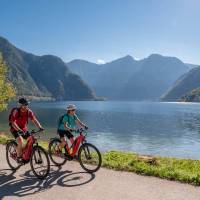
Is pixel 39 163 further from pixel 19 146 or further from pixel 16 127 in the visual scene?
pixel 16 127

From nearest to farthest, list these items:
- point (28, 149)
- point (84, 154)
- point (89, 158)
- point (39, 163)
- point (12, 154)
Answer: point (39, 163) → point (28, 149) → point (89, 158) → point (84, 154) → point (12, 154)

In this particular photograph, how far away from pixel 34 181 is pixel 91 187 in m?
2.53

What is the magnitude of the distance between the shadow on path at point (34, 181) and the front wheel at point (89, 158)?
1.53ft

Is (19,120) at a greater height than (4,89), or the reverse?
(4,89)

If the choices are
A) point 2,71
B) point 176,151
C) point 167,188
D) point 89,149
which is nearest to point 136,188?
point 167,188

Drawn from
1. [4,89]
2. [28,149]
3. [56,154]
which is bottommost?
[56,154]

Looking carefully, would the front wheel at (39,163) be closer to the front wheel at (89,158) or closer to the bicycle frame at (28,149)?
the bicycle frame at (28,149)

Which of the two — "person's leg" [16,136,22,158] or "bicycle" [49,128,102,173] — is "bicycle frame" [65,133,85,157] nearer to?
"bicycle" [49,128,102,173]

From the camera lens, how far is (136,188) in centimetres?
1290

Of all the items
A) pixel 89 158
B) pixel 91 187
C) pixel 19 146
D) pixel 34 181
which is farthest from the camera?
pixel 89 158

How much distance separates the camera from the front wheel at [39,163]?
1434cm

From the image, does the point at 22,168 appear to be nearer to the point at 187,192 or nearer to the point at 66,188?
the point at 66,188

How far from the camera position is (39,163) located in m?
14.5

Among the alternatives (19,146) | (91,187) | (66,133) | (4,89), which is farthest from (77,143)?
(4,89)
